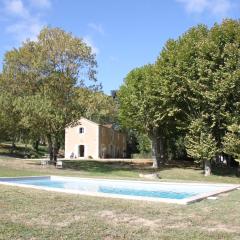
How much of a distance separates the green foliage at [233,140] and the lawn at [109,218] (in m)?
19.6

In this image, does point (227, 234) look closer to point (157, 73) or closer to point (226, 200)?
point (226, 200)

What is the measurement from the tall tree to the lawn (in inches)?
975

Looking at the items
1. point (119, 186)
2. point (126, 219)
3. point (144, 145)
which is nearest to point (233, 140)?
point (119, 186)

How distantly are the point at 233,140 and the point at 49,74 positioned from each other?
1689 cm

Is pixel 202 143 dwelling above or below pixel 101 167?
above

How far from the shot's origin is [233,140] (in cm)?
3447

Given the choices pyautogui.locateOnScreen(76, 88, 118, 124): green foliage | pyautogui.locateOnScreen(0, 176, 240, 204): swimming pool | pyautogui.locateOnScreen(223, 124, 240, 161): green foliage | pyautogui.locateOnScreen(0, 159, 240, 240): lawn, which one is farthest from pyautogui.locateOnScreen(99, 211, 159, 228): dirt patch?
pyautogui.locateOnScreen(76, 88, 118, 124): green foliage

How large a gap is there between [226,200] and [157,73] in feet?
86.3

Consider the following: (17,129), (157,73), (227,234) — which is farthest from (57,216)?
(17,129)

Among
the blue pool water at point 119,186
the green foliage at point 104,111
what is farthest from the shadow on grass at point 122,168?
the green foliage at point 104,111

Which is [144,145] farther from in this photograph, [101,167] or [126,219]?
[126,219]

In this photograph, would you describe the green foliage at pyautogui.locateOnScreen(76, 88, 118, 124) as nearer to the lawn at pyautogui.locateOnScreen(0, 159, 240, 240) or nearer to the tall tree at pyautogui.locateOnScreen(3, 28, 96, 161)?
the tall tree at pyautogui.locateOnScreen(3, 28, 96, 161)

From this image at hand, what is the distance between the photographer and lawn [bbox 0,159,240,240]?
9.33m

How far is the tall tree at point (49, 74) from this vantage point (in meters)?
39.3
